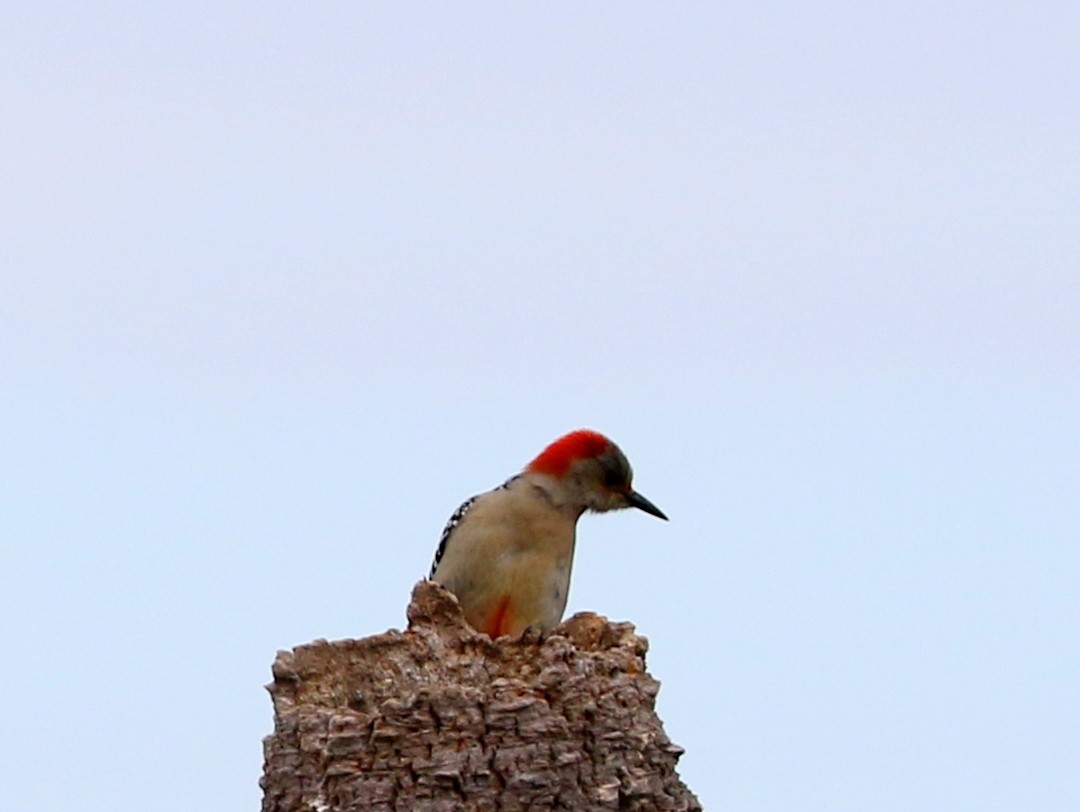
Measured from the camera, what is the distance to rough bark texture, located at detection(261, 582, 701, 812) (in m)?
11.7

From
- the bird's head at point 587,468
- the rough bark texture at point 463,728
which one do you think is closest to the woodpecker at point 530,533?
the bird's head at point 587,468

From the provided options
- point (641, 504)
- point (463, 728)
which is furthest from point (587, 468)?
point (463, 728)

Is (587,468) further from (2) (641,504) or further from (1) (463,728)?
(1) (463,728)

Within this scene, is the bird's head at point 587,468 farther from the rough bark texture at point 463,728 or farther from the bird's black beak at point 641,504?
the rough bark texture at point 463,728

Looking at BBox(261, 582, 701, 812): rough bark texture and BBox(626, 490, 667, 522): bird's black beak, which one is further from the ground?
BBox(626, 490, 667, 522): bird's black beak

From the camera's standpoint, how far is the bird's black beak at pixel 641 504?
1783cm

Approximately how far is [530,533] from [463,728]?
554cm

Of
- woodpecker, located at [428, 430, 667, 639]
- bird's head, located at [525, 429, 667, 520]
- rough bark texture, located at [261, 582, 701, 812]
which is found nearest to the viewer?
rough bark texture, located at [261, 582, 701, 812]

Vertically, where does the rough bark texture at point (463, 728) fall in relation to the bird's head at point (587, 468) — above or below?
below

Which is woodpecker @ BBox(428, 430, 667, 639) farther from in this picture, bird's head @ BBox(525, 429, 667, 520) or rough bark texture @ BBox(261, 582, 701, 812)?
rough bark texture @ BBox(261, 582, 701, 812)

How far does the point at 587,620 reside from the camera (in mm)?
13445

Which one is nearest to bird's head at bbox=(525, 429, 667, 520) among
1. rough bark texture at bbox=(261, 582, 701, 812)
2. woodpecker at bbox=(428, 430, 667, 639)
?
woodpecker at bbox=(428, 430, 667, 639)

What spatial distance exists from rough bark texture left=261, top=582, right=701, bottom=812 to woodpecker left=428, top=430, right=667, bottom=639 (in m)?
3.95

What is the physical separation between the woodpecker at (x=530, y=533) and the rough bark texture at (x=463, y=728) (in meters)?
3.95
